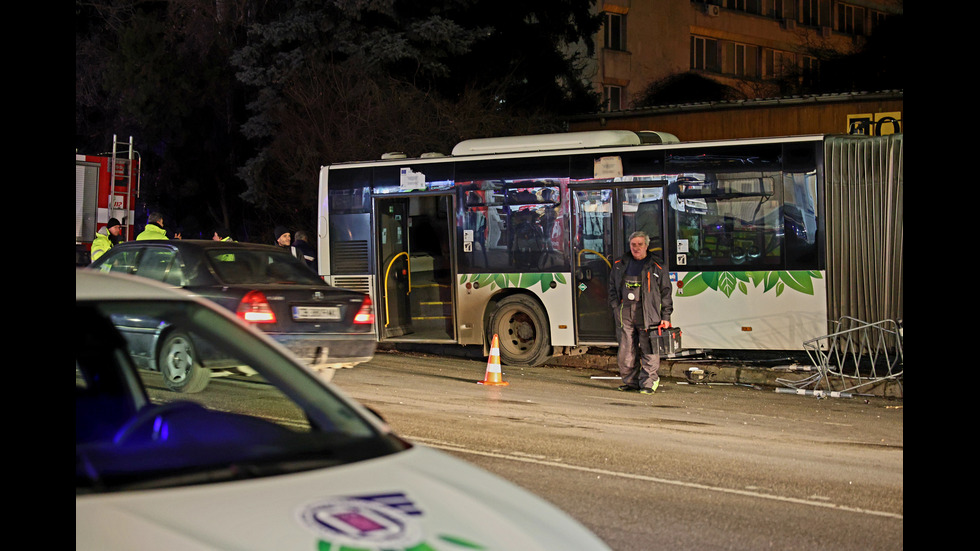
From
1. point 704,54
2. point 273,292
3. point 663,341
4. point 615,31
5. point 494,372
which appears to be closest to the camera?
point 273,292

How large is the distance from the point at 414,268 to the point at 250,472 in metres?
13.0

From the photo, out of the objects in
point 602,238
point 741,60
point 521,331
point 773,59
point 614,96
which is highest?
point 773,59

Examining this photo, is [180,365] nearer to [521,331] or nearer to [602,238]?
[602,238]

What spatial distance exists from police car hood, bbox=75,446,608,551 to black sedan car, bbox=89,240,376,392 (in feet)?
25.0

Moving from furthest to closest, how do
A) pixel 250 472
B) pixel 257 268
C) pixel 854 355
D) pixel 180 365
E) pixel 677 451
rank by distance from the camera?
pixel 854 355 < pixel 257 268 < pixel 677 451 < pixel 180 365 < pixel 250 472

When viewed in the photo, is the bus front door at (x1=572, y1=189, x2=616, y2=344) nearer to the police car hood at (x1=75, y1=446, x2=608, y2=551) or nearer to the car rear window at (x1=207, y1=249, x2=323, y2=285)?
the car rear window at (x1=207, y1=249, x2=323, y2=285)

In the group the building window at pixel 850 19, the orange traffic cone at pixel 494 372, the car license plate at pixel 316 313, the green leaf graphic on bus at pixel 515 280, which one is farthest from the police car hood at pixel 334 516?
the building window at pixel 850 19

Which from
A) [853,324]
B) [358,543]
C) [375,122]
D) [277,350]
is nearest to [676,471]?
[277,350]

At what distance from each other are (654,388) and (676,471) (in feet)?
16.0

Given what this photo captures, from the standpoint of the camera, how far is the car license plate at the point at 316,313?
11031 mm

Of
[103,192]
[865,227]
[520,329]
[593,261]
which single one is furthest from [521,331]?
[103,192]

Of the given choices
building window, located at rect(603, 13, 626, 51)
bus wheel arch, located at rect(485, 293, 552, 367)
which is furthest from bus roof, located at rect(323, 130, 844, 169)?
building window, located at rect(603, 13, 626, 51)

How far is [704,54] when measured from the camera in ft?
148
